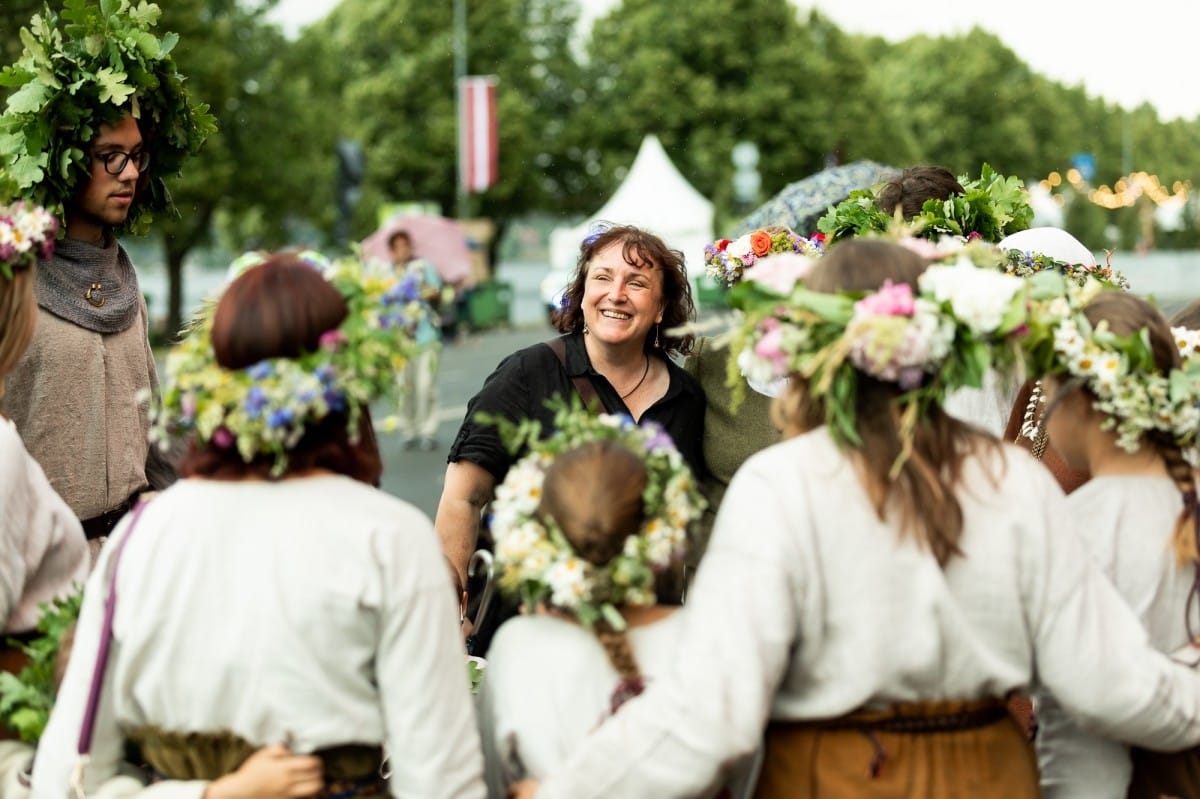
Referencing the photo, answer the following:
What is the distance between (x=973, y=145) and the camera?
7675 centimetres

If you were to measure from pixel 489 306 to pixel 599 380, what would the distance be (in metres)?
34.7

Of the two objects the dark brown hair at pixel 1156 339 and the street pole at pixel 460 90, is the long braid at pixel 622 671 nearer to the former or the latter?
the dark brown hair at pixel 1156 339

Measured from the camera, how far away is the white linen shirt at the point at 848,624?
8.19 feet

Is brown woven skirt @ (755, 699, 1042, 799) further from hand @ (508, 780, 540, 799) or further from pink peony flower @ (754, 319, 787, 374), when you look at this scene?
pink peony flower @ (754, 319, 787, 374)

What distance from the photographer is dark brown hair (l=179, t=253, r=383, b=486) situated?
253 centimetres

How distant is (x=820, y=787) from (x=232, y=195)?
32698 millimetres

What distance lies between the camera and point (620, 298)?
14.8 feet

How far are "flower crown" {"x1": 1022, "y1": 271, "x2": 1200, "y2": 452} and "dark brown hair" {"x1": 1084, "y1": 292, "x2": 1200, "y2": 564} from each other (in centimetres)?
3

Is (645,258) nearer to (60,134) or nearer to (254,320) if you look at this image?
(60,134)

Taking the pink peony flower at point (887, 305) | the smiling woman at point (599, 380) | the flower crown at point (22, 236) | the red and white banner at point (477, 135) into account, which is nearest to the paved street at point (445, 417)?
the smiling woman at point (599, 380)

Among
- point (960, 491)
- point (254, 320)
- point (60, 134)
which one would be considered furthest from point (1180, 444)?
point (60, 134)

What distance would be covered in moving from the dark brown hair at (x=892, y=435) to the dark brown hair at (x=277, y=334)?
0.78 meters

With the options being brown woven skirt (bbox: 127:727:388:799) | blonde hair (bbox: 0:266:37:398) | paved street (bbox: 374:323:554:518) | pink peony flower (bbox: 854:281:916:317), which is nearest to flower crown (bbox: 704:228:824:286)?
pink peony flower (bbox: 854:281:916:317)

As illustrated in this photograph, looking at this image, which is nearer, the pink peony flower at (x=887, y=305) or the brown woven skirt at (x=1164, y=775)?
the pink peony flower at (x=887, y=305)
